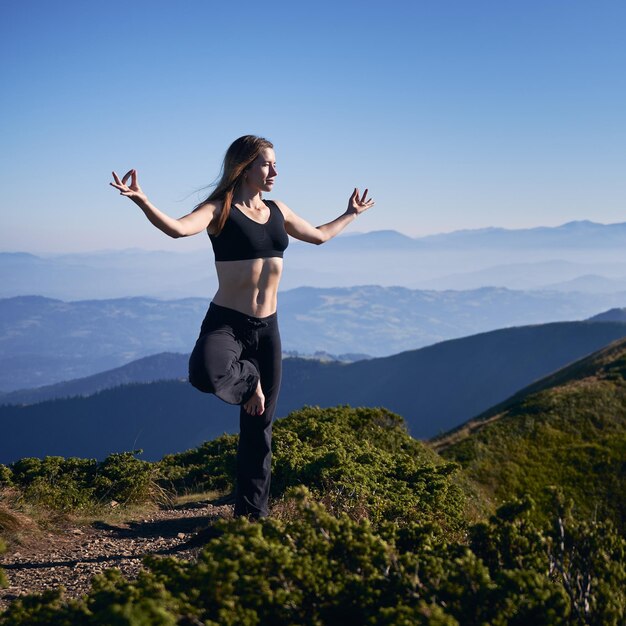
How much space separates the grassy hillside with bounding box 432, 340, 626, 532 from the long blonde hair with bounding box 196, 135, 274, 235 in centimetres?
948

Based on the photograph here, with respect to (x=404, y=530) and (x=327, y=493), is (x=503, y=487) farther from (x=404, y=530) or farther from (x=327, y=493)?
(x=404, y=530)

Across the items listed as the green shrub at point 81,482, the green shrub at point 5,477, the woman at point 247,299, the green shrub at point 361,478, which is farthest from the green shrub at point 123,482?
the woman at point 247,299

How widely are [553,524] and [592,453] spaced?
473 inches

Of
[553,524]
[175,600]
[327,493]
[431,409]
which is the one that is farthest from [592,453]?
[431,409]

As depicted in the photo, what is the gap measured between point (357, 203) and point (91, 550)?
14.9 feet

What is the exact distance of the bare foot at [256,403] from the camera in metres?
5.73

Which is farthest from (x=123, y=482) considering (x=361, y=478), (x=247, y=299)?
(x=247, y=299)

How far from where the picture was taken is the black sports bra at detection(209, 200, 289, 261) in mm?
5609

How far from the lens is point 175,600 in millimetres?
2980

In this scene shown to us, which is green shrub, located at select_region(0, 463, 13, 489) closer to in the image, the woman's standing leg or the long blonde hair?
the woman's standing leg

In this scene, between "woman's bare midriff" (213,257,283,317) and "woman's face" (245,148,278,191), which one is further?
"woman's face" (245,148,278,191)

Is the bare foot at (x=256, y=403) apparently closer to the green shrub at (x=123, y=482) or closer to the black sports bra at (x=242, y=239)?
the black sports bra at (x=242, y=239)

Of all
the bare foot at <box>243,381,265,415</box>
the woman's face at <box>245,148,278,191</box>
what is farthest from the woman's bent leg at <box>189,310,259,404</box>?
the woman's face at <box>245,148,278,191</box>

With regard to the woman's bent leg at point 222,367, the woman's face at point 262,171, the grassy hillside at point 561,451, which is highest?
the woman's face at point 262,171
